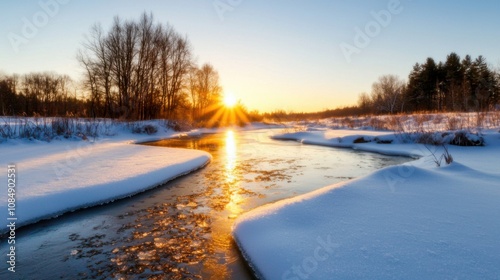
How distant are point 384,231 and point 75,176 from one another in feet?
15.4

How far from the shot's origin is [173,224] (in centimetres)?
329

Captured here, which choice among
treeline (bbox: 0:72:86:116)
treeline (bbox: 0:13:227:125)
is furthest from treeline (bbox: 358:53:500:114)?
treeline (bbox: 0:72:86:116)

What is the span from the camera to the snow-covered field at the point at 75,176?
3.48m

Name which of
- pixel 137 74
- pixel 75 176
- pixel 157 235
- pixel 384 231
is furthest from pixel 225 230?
pixel 137 74

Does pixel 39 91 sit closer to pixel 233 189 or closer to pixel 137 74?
pixel 137 74

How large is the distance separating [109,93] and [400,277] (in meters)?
26.4

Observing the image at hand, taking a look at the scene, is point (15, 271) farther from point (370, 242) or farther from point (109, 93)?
point (109, 93)

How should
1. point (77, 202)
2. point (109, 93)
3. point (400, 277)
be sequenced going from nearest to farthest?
point (400, 277) → point (77, 202) → point (109, 93)

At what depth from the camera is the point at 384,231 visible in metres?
2.35

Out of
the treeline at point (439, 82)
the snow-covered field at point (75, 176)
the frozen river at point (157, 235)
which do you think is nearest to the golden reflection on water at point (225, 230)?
the frozen river at point (157, 235)

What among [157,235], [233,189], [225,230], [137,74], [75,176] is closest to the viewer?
[157,235]

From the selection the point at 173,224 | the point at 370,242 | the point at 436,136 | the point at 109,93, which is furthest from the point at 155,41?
the point at 370,242

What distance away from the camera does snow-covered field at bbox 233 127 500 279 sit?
1.84 meters

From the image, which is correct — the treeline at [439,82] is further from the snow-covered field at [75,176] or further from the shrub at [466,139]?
the snow-covered field at [75,176]
